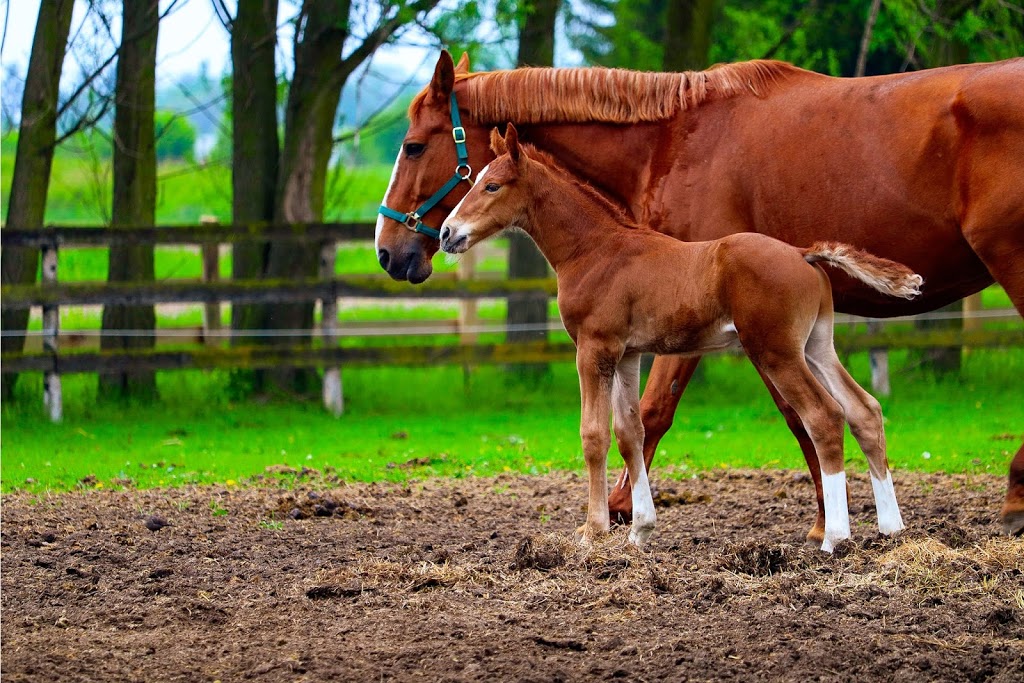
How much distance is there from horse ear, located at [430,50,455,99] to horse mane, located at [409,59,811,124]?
12 cm

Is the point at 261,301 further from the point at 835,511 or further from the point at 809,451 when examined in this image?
the point at 835,511

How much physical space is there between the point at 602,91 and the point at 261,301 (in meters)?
5.62

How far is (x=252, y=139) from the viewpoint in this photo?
12273 millimetres

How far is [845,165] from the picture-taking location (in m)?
5.82

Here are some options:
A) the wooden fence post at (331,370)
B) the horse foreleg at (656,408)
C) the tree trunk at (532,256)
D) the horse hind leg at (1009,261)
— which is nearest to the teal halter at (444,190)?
the horse foreleg at (656,408)

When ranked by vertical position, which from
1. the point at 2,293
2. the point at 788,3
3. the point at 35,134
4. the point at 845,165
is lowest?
the point at 2,293

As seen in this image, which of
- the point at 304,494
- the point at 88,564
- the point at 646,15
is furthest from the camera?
the point at 646,15

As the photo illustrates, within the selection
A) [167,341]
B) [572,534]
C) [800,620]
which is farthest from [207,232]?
[800,620]

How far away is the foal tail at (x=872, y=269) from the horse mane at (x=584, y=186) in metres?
0.97

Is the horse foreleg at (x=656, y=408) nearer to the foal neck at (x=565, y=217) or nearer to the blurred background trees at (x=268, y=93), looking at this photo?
the foal neck at (x=565, y=217)

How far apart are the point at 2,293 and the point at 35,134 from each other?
5.56 ft

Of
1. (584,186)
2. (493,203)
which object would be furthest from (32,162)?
(584,186)

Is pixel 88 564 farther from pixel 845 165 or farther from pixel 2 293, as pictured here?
pixel 2 293

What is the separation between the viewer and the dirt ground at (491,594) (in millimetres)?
3992
